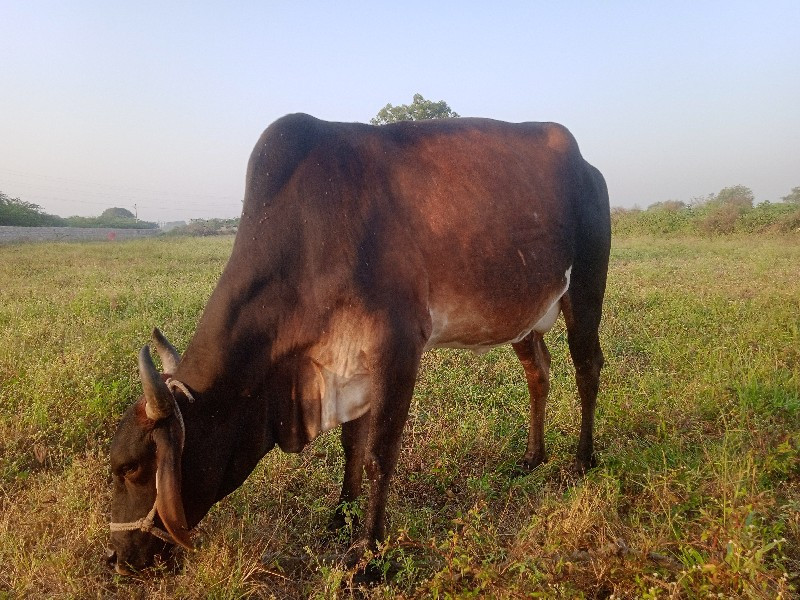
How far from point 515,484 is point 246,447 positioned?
5.50ft

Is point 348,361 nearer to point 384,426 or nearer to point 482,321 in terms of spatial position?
point 384,426

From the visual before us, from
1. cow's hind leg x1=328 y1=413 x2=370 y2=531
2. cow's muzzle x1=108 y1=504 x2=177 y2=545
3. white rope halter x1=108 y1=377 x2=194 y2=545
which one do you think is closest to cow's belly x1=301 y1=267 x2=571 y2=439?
cow's hind leg x1=328 y1=413 x2=370 y2=531

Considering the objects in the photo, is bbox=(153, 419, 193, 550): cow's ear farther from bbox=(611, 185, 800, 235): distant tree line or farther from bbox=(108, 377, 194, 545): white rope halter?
bbox=(611, 185, 800, 235): distant tree line

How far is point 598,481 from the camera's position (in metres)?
3.33

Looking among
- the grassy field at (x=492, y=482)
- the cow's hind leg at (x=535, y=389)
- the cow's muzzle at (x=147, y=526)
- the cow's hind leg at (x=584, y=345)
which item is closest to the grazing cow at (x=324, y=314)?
the cow's muzzle at (x=147, y=526)

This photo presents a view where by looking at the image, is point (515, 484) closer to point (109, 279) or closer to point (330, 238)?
point (330, 238)

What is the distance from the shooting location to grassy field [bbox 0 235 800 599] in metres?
2.24

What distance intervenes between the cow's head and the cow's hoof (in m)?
2.12

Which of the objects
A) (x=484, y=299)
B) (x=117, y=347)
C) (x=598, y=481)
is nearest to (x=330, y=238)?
(x=484, y=299)

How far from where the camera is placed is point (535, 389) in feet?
13.1

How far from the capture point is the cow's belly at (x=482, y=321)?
3.02 metres

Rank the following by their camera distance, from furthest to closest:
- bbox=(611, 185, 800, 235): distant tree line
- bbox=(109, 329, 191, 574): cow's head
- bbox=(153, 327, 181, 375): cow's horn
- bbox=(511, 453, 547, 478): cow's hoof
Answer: bbox=(611, 185, 800, 235): distant tree line
bbox=(511, 453, 547, 478): cow's hoof
bbox=(153, 327, 181, 375): cow's horn
bbox=(109, 329, 191, 574): cow's head

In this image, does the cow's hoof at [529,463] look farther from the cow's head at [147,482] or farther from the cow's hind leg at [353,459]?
the cow's head at [147,482]

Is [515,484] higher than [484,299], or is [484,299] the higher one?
[484,299]
